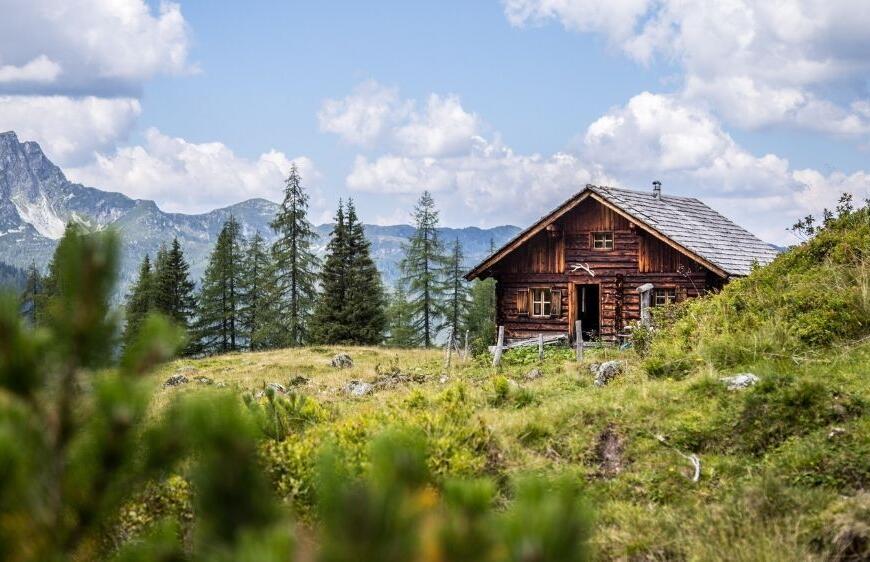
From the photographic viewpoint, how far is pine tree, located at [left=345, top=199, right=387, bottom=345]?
45.4m

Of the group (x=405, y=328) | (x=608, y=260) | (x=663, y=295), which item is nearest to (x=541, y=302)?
(x=608, y=260)

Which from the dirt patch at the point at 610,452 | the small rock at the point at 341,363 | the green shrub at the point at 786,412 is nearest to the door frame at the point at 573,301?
the small rock at the point at 341,363

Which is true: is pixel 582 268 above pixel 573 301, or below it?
above

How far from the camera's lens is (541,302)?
88.5 feet

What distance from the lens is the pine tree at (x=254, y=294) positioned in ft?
180

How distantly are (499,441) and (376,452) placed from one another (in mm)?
6964

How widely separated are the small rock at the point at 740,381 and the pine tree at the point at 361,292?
36.4 meters

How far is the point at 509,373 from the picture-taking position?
17344 mm

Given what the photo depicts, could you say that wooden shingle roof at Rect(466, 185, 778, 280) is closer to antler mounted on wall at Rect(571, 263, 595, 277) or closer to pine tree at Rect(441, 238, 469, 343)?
antler mounted on wall at Rect(571, 263, 595, 277)

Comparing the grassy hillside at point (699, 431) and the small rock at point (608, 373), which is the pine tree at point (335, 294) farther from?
the small rock at point (608, 373)

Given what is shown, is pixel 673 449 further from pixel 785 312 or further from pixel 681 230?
pixel 681 230

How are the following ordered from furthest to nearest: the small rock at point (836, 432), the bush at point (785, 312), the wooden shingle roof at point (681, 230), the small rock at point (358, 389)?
1. the wooden shingle roof at point (681, 230)
2. the small rock at point (358, 389)
3. the bush at point (785, 312)
4. the small rock at point (836, 432)

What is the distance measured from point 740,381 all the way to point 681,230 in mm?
16888

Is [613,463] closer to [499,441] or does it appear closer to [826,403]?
[499,441]
